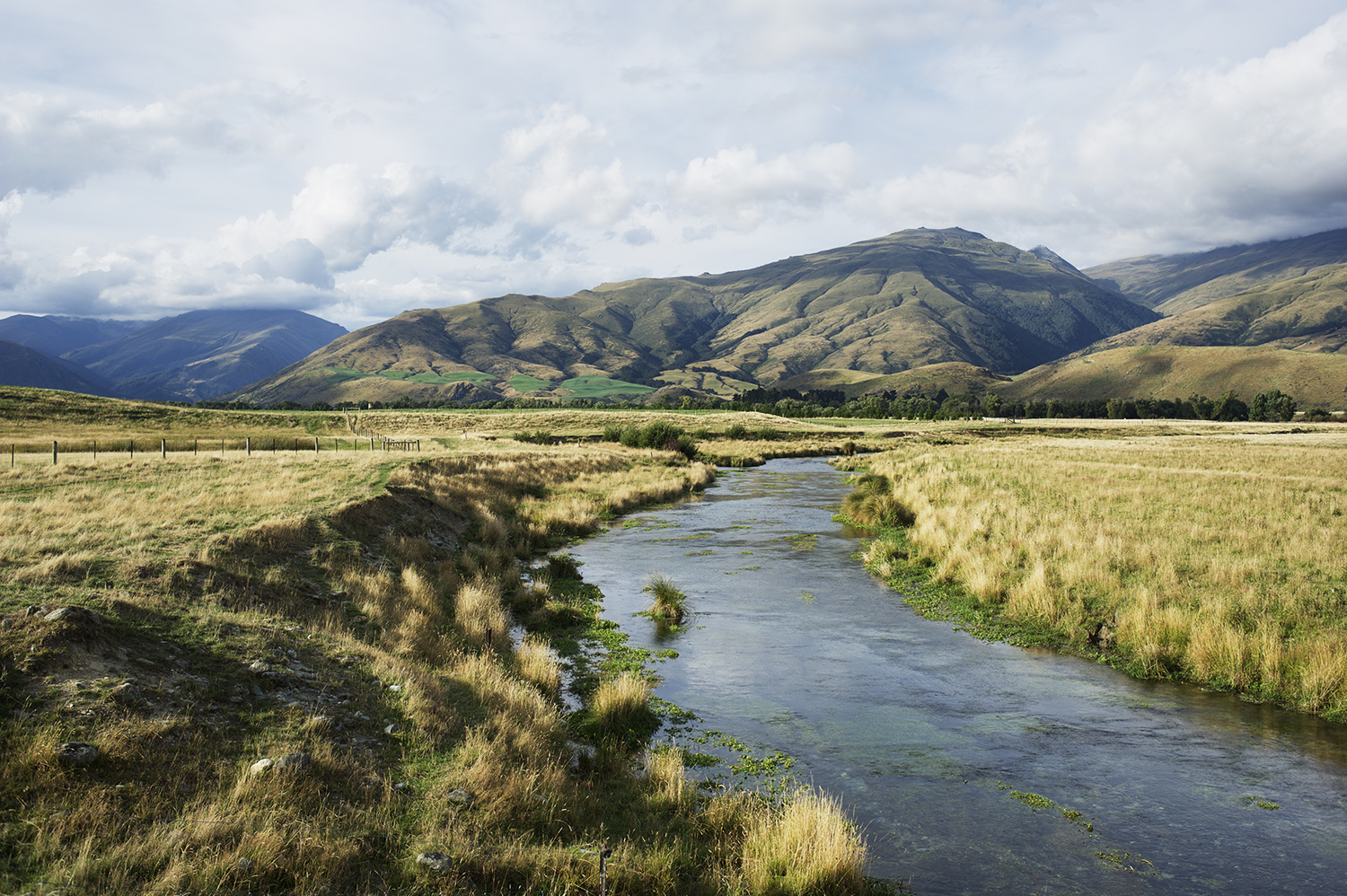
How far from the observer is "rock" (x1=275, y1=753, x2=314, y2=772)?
7.69 meters

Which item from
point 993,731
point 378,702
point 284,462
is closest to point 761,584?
point 993,731

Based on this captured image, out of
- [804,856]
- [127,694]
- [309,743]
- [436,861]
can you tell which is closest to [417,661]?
[309,743]

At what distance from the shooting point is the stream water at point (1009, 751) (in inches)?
331

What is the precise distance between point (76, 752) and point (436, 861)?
3.54 m

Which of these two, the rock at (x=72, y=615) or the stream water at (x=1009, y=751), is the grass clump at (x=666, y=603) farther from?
the rock at (x=72, y=615)

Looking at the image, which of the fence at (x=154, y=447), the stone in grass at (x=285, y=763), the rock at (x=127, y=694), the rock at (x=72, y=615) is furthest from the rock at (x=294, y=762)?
the fence at (x=154, y=447)

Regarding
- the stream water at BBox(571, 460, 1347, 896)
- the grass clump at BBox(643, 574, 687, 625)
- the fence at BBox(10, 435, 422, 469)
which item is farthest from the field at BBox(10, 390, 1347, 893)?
the fence at BBox(10, 435, 422, 469)

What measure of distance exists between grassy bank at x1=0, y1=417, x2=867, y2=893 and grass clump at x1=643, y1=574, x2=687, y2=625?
293cm

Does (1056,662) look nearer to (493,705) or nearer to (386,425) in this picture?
(493,705)

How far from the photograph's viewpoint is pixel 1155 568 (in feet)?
58.4

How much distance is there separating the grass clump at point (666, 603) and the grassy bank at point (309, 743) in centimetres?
293

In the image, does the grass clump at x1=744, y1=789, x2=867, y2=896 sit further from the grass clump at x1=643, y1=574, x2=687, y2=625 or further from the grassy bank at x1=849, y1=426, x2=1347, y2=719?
the grass clump at x1=643, y1=574, x2=687, y2=625

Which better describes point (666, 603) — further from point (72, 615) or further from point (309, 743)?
point (72, 615)

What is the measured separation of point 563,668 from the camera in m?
14.8
